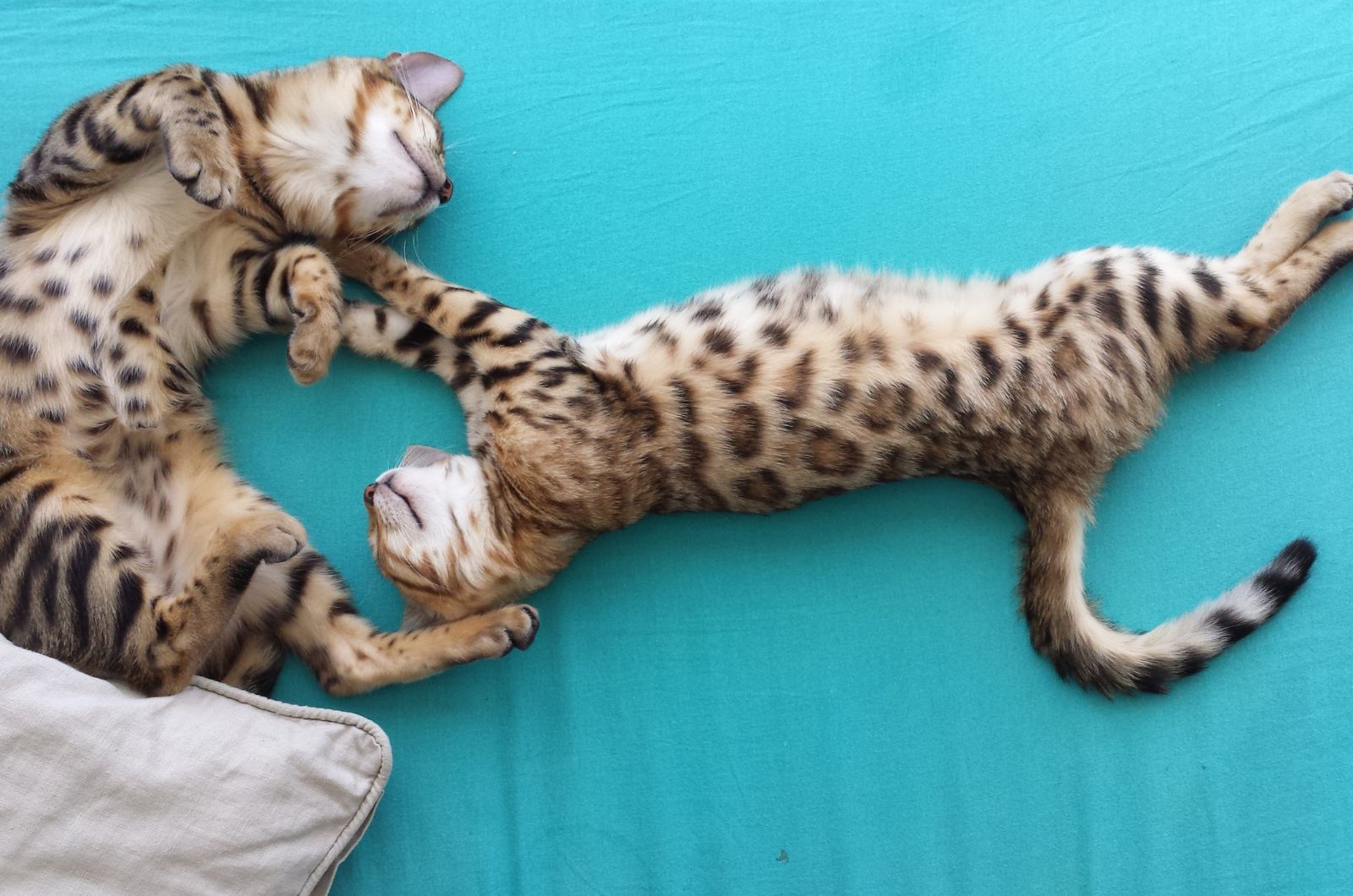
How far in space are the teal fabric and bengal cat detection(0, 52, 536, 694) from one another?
4.1 inches

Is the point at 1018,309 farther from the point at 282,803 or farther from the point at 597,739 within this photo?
the point at 282,803

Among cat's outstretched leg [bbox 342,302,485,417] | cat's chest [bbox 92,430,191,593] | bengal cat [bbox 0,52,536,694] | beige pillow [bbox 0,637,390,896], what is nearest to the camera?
beige pillow [bbox 0,637,390,896]

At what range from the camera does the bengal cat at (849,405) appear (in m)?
1.54

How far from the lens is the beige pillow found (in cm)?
141

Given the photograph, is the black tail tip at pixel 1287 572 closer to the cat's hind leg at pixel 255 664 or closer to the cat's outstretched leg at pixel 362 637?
the cat's outstretched leg at pixel 362 637

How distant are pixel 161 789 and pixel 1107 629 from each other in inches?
65.3

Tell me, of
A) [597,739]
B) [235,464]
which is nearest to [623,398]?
[597,739]

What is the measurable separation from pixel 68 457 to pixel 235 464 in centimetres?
27

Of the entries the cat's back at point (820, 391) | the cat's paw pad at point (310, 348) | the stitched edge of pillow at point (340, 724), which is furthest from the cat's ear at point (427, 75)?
the stitched edge of pillow at point (340, 724)

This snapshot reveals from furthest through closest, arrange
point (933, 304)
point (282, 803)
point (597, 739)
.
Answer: point (597, 739), point (933, 304), point (282, 803)

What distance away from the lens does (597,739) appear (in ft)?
5.68

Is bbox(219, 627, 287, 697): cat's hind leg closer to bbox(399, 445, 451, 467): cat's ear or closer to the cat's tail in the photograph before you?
bbox(399, 445, 451, 467): cat's ear

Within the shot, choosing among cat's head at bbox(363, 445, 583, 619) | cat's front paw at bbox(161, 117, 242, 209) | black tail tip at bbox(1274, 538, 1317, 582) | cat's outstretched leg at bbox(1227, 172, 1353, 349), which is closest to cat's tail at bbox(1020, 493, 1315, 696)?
black tail tip at bbox(1274, 538, 1317, 582)

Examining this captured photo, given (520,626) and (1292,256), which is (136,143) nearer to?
(520,626)
